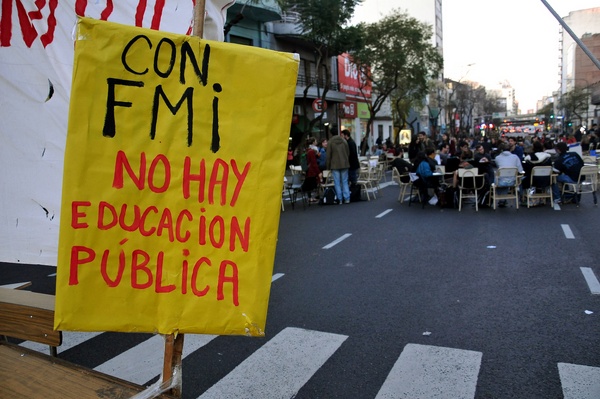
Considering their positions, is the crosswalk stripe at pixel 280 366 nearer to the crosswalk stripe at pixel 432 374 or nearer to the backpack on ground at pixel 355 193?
the crosswalk stripe at pixel 432 374

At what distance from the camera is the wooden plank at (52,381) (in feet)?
7.00

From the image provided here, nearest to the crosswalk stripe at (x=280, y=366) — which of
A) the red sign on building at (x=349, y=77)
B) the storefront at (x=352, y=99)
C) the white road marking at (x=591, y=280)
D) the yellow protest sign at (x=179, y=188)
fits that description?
the yellow protest sign at (x=179, y=188)

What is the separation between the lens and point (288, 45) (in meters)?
31.3

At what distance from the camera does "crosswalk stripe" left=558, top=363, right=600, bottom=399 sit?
3.59 m

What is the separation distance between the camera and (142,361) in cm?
439

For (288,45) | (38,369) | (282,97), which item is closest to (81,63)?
(282,97)

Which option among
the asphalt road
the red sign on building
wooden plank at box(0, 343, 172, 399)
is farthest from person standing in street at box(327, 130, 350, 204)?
the red sign on building

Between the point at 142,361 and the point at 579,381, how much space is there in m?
3.35

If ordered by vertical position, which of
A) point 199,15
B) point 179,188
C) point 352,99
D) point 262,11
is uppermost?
point 262,11

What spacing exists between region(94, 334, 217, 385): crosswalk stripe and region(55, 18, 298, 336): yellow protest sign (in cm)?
225

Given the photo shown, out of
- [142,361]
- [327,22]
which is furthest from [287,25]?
[142,361]

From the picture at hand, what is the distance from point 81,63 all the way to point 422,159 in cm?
1281

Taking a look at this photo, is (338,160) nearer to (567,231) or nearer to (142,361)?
(567,231)

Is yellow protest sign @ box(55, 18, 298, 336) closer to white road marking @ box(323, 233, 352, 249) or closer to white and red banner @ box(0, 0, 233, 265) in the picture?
white and red banner @ box(0, 0, 233, 265)
